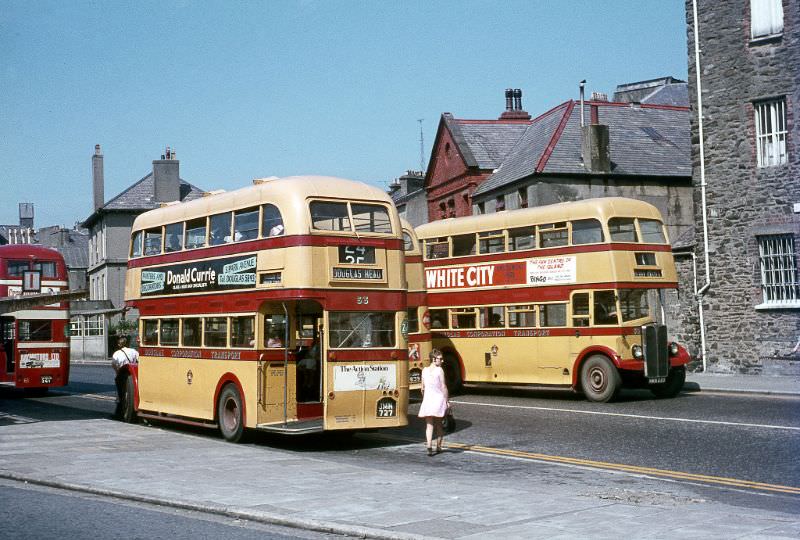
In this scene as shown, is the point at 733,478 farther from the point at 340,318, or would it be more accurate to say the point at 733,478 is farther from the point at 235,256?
the point at 235,256

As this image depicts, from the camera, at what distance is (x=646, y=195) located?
41250 mm

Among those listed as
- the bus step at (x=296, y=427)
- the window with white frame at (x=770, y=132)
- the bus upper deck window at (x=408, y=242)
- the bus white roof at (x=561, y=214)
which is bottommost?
the bus step at (x=296, y=427)

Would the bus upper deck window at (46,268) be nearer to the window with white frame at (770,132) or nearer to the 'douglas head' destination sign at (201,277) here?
the 'douglas head' destination sign at (201,277)

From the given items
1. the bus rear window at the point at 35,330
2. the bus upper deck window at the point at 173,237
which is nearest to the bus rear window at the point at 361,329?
the bus upper deck window at the point at 173,237

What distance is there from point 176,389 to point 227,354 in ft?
7.68

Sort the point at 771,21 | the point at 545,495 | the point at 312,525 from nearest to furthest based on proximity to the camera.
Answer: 1. the point at 312,525
2. the point at 545,495
3. the point at 771,21

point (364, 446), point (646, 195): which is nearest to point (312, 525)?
point (364, 446)

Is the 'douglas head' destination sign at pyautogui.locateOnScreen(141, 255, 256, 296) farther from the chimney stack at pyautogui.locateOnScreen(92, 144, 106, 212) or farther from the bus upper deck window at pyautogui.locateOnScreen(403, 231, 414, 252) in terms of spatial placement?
the chimney stack at pyautogui.locateOnScreen(92, 144, 106, 212)

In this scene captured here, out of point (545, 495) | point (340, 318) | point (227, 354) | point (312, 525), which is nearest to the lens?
point (312, 525)

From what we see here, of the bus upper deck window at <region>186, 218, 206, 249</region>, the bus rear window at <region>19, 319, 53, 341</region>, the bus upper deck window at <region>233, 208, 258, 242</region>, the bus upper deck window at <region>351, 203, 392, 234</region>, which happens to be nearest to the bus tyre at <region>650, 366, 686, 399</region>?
the bus upper deck window at <region>351, 203, 392, 234</region>

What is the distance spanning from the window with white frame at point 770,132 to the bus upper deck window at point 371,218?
56.5ft

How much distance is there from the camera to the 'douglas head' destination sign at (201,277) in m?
16.9

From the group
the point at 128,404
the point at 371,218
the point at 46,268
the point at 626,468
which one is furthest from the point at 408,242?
the point at 46,268

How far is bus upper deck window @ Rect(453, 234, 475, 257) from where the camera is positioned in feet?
84.9
